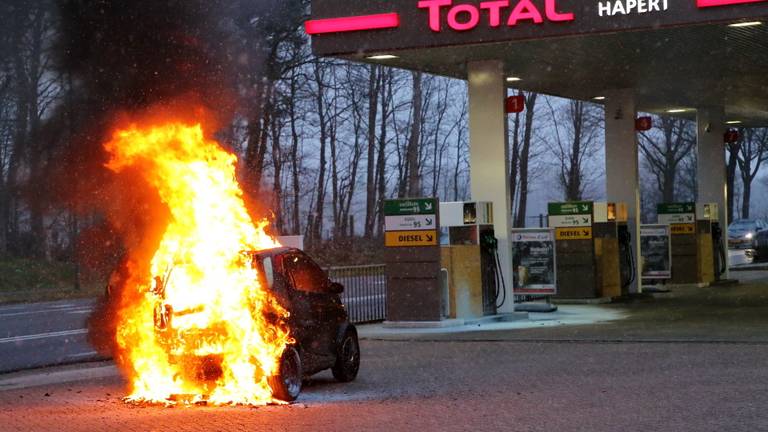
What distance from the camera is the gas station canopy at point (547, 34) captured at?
17.8m

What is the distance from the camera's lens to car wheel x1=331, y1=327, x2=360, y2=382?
44.4ft

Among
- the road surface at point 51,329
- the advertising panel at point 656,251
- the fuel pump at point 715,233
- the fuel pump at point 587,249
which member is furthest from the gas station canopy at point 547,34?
the fuel pump at point 715,233

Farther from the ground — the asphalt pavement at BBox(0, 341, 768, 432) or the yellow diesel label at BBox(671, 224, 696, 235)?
the yellow diesel label at BBox(671, 224, 696, 235)

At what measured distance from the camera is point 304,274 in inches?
525

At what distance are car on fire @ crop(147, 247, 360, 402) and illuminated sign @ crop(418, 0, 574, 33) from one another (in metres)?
6.70

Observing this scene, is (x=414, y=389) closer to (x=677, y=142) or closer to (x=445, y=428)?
(x=445, y=428)

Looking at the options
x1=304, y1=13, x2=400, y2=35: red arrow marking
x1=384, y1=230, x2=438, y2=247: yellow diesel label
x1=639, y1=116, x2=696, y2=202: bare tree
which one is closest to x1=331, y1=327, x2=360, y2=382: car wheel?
x1=384, y1=230, x2=438, y2=247: yellow diesel label

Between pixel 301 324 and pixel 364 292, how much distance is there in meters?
10.2

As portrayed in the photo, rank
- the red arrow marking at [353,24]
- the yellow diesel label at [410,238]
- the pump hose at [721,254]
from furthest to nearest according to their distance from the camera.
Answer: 1. the pump hose at [721,254]
2. the yellow diesel label at [410,238]
3. the red arrow marking at [353,24]

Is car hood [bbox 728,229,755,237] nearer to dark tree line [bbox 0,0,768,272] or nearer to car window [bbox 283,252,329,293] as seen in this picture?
dark tree line [bbox 0,0,768,272]

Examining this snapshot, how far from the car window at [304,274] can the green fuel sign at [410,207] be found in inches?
267

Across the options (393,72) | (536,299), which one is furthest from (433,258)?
(393,72)

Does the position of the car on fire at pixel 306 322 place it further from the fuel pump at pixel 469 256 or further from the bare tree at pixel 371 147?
the bare tree at pixel 371 147

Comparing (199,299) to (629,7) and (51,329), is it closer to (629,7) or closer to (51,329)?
(629,7)
